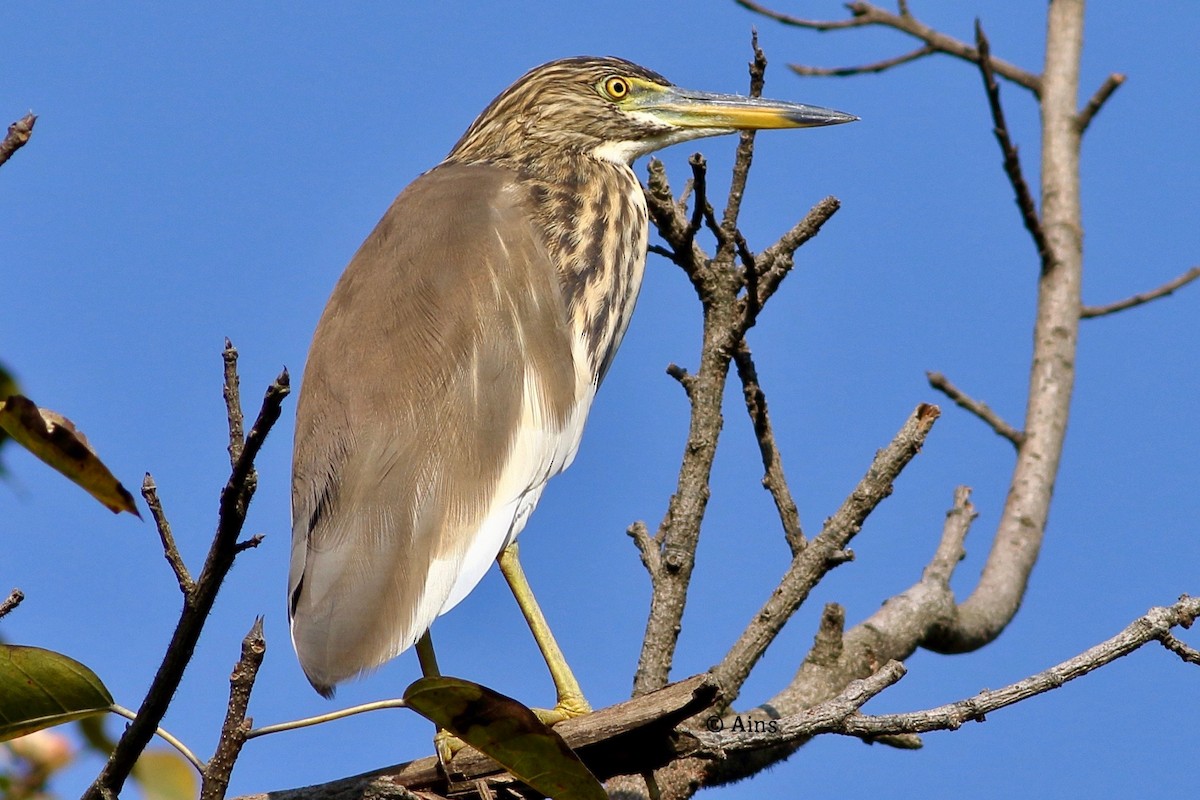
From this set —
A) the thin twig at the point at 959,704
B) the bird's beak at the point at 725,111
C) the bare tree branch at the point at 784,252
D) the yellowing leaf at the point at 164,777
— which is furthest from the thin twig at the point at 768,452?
the yellowing leaf at the point at 164,777

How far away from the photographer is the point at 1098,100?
4320mm

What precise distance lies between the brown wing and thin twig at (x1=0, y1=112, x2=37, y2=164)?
1.02 metres

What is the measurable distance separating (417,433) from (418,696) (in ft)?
3.12

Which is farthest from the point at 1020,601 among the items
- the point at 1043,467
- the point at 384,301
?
the point at 384,301

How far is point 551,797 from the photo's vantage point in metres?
2.08

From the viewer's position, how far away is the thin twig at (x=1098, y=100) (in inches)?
167

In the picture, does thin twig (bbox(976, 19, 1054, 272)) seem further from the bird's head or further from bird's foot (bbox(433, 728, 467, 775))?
bird's foot (bbox(433, 728, 467, 775))

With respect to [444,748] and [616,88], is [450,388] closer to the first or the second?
[444,748]

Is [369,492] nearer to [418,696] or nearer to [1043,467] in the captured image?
[418,696]

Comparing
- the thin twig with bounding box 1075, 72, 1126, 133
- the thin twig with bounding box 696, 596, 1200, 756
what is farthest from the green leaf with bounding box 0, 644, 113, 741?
the thin twig with bounding box 1075, 72, 1126, 133

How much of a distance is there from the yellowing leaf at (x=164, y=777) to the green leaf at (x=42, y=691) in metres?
0.12

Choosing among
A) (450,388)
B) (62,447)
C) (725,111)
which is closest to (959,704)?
(450,388)

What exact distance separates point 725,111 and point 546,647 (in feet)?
5.41

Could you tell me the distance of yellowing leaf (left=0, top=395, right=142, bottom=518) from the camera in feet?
5.51
